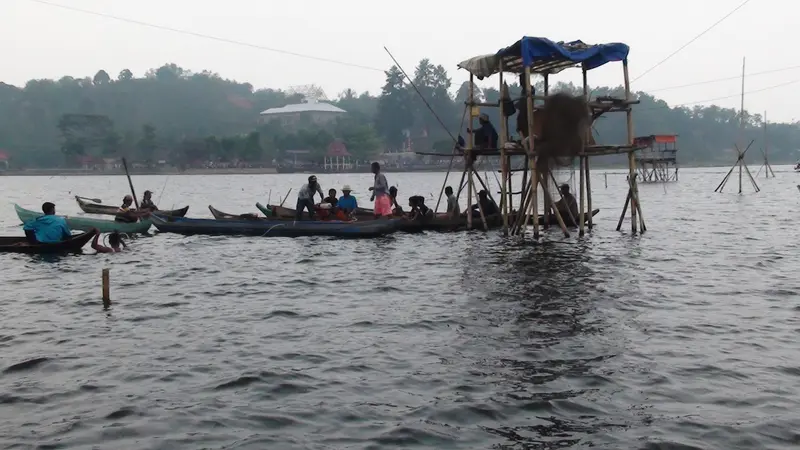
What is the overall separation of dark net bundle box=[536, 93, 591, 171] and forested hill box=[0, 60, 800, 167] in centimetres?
9133

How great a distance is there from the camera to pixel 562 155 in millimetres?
19000

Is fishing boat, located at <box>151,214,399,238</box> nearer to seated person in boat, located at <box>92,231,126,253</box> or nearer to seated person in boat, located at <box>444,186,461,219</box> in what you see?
seated person in boat, located at <box>444,186,461,219</box>

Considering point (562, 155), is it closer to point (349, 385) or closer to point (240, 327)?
point (240, 327)

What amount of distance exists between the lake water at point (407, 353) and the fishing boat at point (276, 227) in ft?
11.3

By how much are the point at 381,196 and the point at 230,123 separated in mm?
145128

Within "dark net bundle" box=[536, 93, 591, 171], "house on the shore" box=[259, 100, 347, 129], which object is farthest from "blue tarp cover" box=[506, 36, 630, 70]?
"house on the shore" box=[259, 100, 347, 129]

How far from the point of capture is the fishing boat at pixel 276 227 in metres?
20.7

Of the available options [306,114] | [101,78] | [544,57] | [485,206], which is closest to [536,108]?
[544,57]

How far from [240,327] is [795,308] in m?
8.73

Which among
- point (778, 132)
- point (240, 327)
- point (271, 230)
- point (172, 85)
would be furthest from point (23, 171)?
point (778, 132)

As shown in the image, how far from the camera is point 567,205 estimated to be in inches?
840

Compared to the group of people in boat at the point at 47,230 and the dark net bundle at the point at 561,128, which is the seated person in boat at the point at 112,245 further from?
the dark net bundle at the point at 561,128

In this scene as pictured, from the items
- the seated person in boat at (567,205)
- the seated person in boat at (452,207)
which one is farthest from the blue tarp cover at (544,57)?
the seated person in boat at (452,207)

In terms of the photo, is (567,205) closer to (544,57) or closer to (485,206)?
(485,206)
